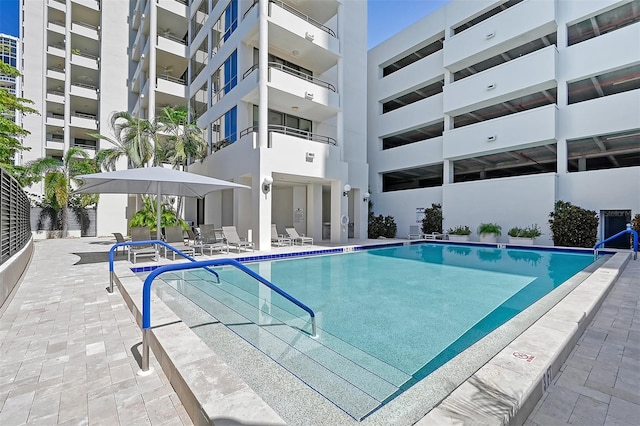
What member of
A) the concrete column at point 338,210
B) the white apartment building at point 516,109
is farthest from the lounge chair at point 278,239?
the white apartment building at point 516,109

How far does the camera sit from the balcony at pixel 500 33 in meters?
16.4

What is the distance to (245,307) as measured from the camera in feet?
19.1

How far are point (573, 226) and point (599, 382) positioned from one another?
1473 centimetres

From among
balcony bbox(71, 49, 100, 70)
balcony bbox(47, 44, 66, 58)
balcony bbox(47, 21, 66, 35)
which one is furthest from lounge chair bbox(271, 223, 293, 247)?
balcony bbox(47, 21, 66, 35)

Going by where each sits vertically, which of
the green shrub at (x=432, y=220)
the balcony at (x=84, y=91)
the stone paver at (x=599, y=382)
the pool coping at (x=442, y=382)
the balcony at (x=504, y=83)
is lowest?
the stone paver at (x=599, y=382)

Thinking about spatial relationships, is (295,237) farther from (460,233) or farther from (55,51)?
(55,51)

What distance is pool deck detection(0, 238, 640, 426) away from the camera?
2.36 m

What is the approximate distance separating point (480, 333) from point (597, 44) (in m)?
17.8

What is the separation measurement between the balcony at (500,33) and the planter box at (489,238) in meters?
10.6

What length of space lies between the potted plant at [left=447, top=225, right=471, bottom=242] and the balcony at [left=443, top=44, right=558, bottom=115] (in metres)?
7.23

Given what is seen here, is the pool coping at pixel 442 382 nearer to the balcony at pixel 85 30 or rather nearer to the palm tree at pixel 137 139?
the palm tree at pixel 137 139

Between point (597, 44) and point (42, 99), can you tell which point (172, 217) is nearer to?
point (42, 99)

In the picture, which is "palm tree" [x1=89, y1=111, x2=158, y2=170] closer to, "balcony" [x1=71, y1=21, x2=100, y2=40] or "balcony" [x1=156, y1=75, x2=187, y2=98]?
"balcony" [x1=156, y1=75, x2=187, y2=98]

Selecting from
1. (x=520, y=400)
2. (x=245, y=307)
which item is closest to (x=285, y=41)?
(x=245, y=307)
